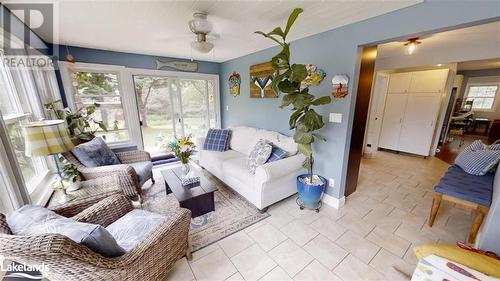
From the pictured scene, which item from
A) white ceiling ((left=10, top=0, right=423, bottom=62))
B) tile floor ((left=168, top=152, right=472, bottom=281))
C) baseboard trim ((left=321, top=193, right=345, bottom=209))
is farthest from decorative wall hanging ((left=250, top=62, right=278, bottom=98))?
tile floor ((left=168, top=152, right=472, bottom=281))

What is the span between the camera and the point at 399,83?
4.62 m

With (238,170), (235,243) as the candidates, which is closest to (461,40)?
(238,170)

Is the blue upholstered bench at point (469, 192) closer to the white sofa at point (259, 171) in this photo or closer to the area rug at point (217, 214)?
the white sofa at point (259, 171)

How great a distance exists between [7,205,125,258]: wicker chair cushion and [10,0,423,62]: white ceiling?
172cm

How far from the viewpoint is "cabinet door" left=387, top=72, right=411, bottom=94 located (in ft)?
14.7

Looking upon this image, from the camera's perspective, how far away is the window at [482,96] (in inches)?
260

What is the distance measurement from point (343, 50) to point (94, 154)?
3.32 meters

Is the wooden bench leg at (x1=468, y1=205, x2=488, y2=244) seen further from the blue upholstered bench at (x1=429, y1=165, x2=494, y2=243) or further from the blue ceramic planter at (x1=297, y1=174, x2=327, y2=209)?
the blue ceramic planter at (x1=297, y1=174, x2=327, y2=209)

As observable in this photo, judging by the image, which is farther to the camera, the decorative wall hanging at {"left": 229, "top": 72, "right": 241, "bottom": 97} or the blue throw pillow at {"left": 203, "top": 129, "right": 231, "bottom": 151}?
the decorative wall hanging at {"left": 229, "top": 72, "right": 241, "bottom": 97}

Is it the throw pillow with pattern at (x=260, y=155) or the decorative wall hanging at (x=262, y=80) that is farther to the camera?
the decorative wall hanging at (x=262, y=80)

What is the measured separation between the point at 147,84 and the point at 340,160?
395 centimetres

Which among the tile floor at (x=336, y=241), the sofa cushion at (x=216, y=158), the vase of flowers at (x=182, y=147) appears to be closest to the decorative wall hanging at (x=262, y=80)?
the sofa cushion at (x=216, y=158)

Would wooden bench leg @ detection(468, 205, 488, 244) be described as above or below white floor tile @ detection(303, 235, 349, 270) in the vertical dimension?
above

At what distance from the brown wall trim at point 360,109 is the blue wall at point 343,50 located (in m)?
0.16
